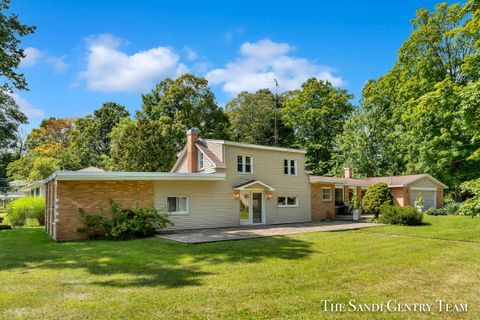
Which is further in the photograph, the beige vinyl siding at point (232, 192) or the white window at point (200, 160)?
the white window at point (200, 160)

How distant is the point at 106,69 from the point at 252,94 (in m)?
28.7

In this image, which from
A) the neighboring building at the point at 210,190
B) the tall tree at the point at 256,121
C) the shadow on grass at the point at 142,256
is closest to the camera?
the shadow on grass at the point at 142,256

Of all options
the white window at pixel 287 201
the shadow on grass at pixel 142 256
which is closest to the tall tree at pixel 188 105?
the white window at pixel 287 201

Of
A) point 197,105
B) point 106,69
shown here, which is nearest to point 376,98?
point 197,105

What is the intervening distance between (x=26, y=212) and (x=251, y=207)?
14.5m

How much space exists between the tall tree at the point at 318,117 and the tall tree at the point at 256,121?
212 centimetres

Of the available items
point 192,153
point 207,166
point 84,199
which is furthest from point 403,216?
point 84,199

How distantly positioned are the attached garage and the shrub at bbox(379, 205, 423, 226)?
9.55 meters

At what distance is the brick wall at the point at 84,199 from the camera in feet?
45.3

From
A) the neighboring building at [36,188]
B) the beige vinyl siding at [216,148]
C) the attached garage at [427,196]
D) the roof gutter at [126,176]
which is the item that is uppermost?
the beige vinyl siding at [216,148]

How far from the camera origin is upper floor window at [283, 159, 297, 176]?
21.6 metres

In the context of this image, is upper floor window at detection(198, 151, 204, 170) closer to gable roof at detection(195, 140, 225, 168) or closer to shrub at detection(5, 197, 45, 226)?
gable roof at detection(195, 140, 225, 168)

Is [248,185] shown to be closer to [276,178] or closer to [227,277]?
[276,178]

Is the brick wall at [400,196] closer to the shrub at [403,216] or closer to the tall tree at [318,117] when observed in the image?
→ the shrub at [403,216]
